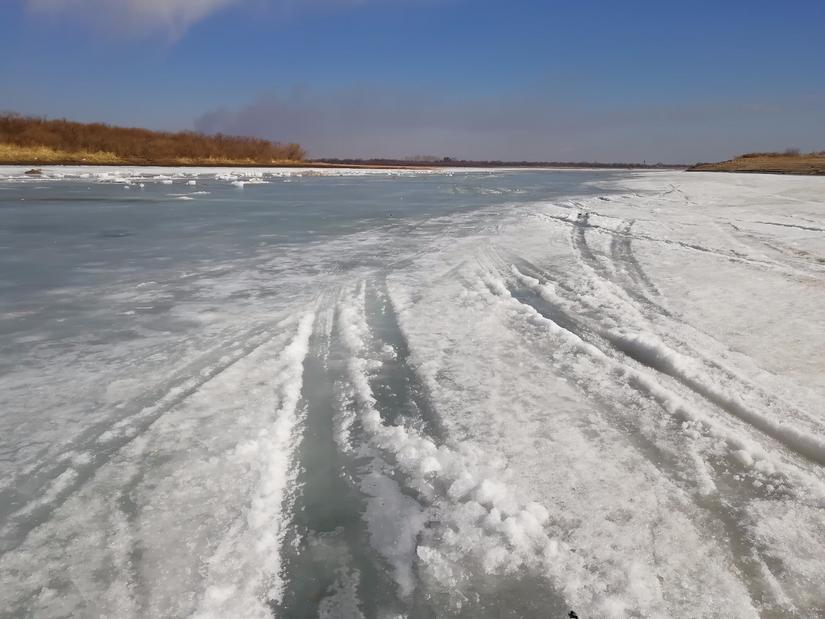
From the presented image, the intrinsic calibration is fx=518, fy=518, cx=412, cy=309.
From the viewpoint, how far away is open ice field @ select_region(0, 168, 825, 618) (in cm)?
142

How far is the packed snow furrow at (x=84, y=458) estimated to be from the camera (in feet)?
5.45

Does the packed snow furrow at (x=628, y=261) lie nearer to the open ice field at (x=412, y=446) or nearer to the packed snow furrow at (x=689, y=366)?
the open ice field at (x=412, y=446)

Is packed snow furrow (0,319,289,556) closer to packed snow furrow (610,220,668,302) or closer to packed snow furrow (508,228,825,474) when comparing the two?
packed snow furrow (508,228,825,474)

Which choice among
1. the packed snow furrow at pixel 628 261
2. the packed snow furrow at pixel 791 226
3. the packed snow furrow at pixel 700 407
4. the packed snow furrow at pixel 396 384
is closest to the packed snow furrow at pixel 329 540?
the packed snow furrow at pixel 396 384

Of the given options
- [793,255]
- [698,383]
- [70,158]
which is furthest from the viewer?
[70,158]

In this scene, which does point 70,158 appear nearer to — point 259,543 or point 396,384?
point 396,384

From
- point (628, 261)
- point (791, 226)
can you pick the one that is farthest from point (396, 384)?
point (791, 226)

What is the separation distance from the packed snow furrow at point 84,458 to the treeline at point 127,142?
4277 cm

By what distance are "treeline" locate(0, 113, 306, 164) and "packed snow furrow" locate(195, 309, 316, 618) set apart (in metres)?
43.5

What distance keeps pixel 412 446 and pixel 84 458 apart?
1247mm

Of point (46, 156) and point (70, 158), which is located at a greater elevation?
point (46, 156)

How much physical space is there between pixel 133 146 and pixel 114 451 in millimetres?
46307

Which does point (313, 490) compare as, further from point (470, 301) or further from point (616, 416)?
point (470, 301)

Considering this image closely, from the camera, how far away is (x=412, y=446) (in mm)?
2061
